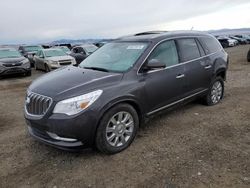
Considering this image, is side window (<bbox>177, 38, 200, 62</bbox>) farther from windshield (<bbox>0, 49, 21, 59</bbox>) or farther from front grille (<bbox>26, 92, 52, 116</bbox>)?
windshield (<bbox>0, 49, 21, 59</bbox>)

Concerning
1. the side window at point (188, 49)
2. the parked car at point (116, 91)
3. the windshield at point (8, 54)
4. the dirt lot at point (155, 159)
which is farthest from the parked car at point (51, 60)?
the side window at point (188, 49)

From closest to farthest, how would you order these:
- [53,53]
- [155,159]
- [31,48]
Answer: [155,159] → [53,53] → [31,48]

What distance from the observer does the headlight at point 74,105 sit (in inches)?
133

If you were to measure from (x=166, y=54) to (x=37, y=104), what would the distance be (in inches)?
93.9

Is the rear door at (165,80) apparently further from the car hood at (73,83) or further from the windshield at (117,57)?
the car hood at (73,83)

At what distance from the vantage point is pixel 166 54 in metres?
4.62

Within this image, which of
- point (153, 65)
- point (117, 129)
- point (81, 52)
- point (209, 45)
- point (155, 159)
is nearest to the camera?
point (155, 159)

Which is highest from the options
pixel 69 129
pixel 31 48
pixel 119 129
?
pixel 69 129

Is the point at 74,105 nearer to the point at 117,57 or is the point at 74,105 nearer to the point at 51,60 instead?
the point at 117,57

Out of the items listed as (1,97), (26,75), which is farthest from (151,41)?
(26,75)

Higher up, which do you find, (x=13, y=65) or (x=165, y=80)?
(x=165, y=80)

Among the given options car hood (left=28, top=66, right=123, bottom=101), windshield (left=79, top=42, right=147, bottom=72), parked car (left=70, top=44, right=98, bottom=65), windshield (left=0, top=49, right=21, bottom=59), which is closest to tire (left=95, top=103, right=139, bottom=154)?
car hood (left=28, top=66, right=123, bottom=101)

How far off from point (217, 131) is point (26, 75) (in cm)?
1146

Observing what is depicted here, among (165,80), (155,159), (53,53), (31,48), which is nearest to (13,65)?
(53,53)
